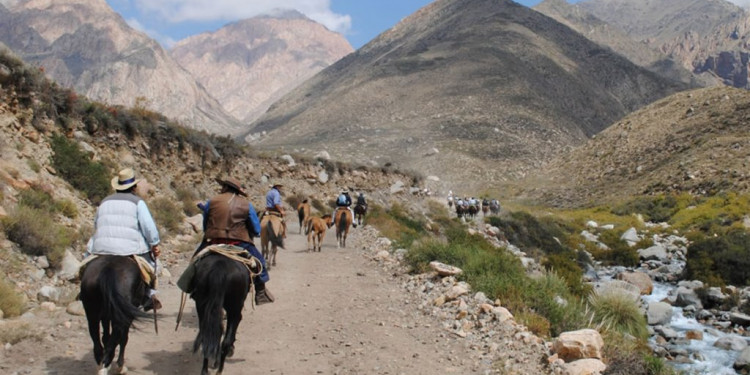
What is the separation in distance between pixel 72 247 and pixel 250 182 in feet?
47.9

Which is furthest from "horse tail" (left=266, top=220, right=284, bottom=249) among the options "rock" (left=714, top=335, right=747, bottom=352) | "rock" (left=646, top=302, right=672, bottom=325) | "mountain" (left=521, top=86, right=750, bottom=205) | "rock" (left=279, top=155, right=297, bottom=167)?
"mountain" (left=521, top=86, right=750, bottom=205)

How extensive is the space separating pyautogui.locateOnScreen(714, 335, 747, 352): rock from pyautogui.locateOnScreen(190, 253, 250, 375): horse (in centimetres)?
1057

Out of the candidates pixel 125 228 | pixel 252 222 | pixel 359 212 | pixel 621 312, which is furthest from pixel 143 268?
pixel 359 212

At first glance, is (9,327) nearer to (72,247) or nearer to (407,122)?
(72,247)

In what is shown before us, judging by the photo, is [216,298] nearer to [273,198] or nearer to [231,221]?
[231,221]

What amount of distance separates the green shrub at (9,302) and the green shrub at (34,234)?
69.4 inches

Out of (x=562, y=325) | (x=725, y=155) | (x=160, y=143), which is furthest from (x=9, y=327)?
(x=725, y=155)

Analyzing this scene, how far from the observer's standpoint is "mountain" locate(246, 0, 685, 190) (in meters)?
64.6

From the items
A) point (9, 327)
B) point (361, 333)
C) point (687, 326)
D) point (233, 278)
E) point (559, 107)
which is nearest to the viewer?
point (233, 278)

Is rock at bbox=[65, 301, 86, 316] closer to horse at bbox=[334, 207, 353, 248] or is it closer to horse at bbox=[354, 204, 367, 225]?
horse at bbox=[334, 207, 353, 248]

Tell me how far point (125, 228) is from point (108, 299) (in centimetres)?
82

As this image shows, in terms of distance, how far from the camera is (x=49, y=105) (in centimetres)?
1375

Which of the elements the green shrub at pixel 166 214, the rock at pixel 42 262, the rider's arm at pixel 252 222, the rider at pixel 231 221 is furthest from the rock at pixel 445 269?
the green shrub at pixel 166 214

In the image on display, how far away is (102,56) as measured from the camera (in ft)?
549
